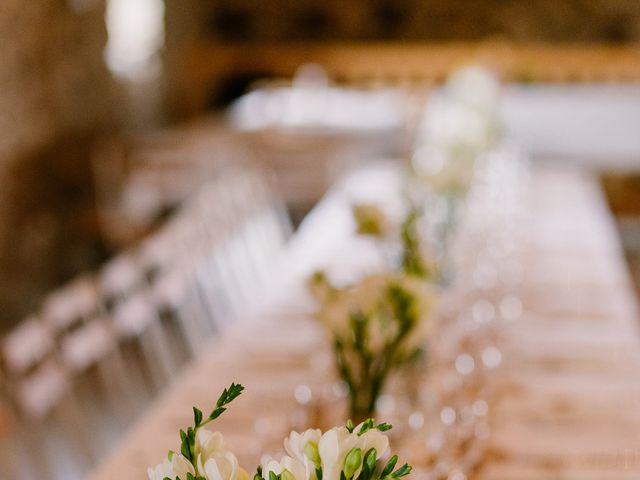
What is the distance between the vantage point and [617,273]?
296 centimetres

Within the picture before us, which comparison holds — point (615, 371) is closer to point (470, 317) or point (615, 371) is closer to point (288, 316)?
point (470, 317)

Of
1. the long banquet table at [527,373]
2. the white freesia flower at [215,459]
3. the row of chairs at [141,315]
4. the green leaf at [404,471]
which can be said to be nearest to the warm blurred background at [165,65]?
the row of chairs at [141,315]

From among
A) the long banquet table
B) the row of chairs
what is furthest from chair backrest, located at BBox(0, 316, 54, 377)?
the long banquet table

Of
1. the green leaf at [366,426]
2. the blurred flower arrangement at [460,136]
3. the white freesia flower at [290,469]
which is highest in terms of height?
the blurred flower arrangement at [460,136]

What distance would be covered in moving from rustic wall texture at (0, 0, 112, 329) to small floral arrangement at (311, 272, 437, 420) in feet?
12.9

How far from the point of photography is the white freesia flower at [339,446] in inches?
34.4

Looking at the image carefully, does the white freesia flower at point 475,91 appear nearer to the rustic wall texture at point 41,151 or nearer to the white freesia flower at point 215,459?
the rustic wall texture at point 41,151

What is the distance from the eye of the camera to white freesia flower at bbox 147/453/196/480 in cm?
87

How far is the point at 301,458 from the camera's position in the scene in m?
0.90

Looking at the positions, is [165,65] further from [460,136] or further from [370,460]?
[370,460]

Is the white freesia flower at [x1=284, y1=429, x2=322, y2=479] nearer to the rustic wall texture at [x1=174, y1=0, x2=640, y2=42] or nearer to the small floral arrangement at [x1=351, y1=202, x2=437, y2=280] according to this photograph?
the small floral arrangement at [x1=351, y1=202, x2=437, y2=280]

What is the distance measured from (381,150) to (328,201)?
163cm

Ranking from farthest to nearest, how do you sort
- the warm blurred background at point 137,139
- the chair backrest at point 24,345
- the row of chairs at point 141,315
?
the warm blurred background at point 137,139 < the row of chairs at point 141,315 < the chair backrest at point 24,345

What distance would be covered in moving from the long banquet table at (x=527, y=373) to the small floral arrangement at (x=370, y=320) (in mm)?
212
